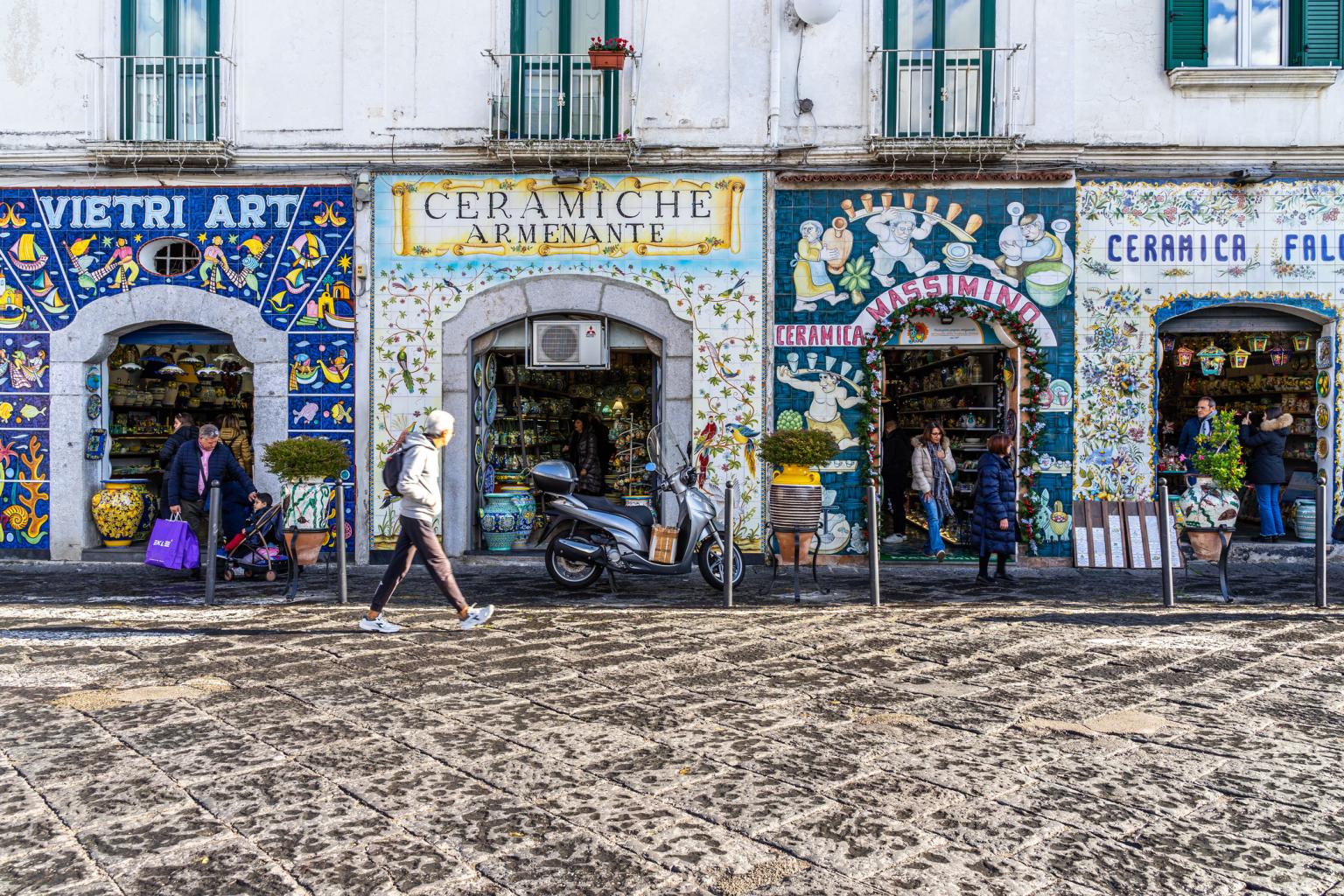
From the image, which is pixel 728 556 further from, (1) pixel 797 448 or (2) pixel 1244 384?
(2) pixel 1244 384

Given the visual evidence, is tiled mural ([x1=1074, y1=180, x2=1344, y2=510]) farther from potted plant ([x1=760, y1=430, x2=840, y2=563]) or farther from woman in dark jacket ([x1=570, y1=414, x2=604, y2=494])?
woman in dark jacket ([x1=570, y1=414, x2=604, y2=494])

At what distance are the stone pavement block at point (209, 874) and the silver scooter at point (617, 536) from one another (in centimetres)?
602

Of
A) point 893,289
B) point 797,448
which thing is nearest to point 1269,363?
point 893,289

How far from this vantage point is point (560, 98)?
473 inches

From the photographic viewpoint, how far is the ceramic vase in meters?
9.98

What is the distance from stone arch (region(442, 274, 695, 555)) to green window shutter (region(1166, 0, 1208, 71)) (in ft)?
20.2

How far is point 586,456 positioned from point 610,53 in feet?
16.0

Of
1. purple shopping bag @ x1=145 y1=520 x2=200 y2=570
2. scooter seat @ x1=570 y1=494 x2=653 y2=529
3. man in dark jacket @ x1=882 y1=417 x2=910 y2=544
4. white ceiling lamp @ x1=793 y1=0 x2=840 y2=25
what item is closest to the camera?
scooter seat @ x1=570 y1=494 x2=653 y2=529

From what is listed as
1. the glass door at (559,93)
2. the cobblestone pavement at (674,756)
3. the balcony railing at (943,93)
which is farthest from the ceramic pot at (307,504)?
the balcony railing at (943,93)

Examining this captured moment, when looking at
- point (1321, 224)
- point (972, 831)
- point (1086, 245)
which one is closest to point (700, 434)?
point (1086, 245)

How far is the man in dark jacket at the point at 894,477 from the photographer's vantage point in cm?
1344

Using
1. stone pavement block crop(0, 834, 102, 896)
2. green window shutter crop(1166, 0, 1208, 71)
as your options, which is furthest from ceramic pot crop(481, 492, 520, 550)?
green window shutter crop(1166, 0, 1208, 71)

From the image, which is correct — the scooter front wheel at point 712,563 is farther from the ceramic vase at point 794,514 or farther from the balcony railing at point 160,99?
the balcony railing at point 160,99

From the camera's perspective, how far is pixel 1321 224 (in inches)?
469
